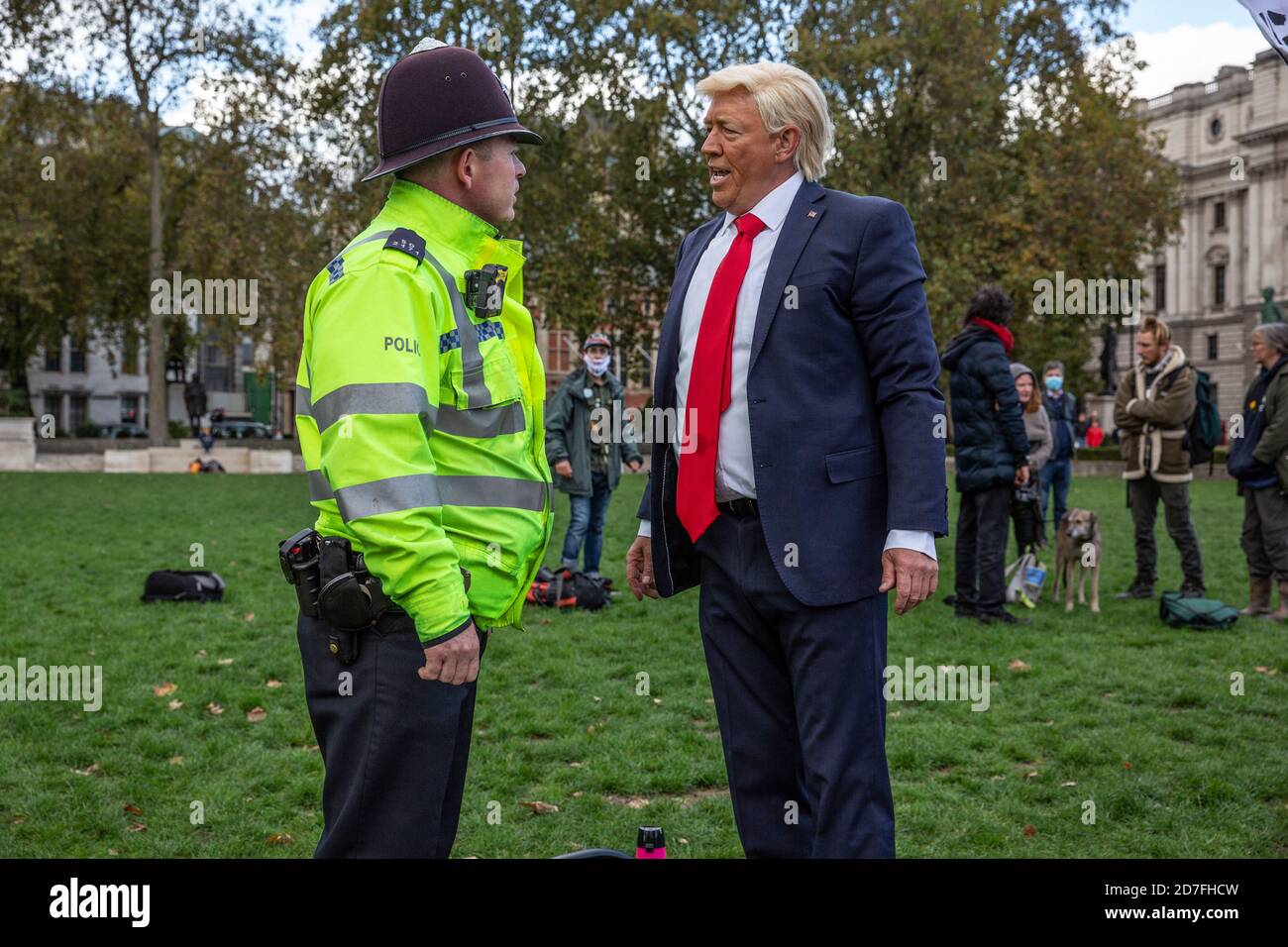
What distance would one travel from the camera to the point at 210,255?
37.0 metres

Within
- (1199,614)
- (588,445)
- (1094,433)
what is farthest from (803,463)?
(1094,433)

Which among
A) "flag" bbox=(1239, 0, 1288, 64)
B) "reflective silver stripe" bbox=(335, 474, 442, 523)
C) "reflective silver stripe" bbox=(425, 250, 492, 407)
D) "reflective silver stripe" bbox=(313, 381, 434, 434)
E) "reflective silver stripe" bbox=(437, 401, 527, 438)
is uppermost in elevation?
"flag" bbox=(1239, 0, 1288, 64)

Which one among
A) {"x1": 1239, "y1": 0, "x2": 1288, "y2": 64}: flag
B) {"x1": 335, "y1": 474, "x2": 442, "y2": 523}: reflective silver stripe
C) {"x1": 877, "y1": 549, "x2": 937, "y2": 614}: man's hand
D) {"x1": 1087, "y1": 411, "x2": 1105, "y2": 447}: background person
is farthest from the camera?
{"x1": 1087, "y1": 411, "x2": 1105, "y2": 447}: background person

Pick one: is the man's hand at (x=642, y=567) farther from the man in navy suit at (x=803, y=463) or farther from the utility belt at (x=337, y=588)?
the utility belt at (x=337, y=588)

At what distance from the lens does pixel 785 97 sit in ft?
11.0

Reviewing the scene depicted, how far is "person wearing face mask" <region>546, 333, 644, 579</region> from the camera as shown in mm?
10719

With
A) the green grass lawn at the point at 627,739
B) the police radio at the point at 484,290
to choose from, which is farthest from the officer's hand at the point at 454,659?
the green grass lawn at the point at 627,739

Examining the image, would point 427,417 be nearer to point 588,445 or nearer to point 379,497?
point 379,497

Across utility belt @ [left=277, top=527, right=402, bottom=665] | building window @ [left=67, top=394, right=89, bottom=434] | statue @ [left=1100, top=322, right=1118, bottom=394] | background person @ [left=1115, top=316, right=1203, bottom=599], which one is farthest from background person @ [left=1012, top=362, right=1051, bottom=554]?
building window @ [left=67, top=394, right=89, bottom=434]

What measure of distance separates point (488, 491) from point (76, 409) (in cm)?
7796

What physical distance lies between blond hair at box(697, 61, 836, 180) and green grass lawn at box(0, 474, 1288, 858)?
269 centimetres

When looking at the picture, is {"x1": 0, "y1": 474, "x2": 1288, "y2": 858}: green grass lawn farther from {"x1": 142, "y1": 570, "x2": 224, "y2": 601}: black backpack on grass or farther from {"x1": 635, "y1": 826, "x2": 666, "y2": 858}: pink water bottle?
{"x1": 635, "y1": 826, "x2": 666, "y2": 858}: pink water bottle

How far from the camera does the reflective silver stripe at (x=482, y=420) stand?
110 inches
